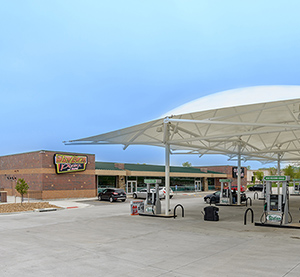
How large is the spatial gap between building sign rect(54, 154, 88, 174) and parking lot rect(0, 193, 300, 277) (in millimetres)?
19162

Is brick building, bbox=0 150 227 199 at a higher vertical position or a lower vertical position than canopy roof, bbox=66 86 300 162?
lower

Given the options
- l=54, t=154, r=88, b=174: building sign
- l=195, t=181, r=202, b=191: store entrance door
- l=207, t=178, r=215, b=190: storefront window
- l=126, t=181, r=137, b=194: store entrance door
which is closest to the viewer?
l=54, t=154, r=88, b=174: building sign

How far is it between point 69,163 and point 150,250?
26.8 metres

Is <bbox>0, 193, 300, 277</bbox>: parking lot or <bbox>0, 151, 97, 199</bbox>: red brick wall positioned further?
<bbox>0, 151, 97, 199</bbox>: red brick wall

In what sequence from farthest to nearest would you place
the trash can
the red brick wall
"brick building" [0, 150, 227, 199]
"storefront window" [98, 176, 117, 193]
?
"storefront window" [98, 176, 117, 193], "brick building" [0, 150, 227, 199], the red brick wall, the trash can

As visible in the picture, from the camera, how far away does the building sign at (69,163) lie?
33.8m

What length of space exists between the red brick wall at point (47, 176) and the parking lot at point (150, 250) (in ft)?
60.4

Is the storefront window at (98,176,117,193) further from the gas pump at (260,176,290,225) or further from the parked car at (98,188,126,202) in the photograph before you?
the gas pump at (260,176,290,225)

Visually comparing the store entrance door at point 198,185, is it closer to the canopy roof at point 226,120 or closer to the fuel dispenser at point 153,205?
the canopy roof at point 226,120

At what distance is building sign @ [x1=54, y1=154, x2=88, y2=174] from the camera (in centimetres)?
3384

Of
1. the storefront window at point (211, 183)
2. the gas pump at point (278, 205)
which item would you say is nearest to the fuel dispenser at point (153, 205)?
the gas pump at point (278, 205)

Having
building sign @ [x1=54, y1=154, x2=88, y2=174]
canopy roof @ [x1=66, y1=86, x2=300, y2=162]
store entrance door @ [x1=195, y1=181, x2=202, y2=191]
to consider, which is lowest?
store entrance door @ [x1=195, y1=181, x2=202, y2=191]

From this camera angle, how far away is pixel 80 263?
8031 mm

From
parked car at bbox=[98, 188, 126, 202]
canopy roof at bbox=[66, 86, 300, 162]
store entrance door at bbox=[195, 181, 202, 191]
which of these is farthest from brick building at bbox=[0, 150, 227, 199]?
canopy roof at bbox=[66, 86, 300, 162]
